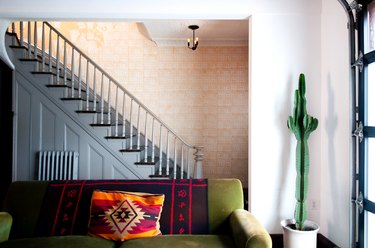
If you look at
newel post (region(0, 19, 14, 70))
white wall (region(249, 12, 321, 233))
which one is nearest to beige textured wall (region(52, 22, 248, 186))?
newel post (region(0, 19, 14, 70))

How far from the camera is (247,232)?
1935 millimetres

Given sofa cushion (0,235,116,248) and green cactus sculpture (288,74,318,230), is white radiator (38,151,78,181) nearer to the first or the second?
sofa cushion (0,235,116,248)

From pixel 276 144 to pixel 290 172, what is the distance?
327 millimetres

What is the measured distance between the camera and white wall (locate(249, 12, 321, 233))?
321 centimetres

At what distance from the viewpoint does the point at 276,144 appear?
3234 millimetres

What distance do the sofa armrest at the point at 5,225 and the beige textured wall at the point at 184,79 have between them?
11.9ft

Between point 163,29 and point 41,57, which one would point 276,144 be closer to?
point 163,29

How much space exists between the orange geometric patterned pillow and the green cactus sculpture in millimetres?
1379

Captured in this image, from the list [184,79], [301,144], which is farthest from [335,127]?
[184,79]

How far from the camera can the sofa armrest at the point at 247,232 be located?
1.85 meters

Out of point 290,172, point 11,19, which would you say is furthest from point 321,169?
point 11,19

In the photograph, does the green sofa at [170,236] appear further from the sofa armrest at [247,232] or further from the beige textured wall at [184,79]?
the beige textured wall at [184,79]

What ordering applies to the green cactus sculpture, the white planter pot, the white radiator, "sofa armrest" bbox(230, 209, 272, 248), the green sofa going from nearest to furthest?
"sofa armrest" bbox(230, 209, 272, 248) < the green sofa < the white planter pot < the green cactus sculpture < the white radiator

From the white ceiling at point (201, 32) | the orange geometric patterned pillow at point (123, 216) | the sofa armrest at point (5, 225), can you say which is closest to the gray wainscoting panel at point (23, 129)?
the white ceiling at point (201, 32)
